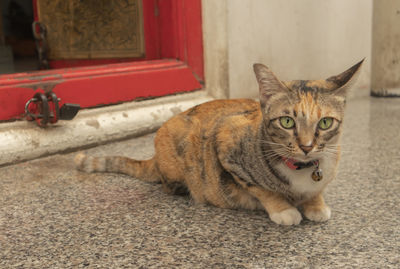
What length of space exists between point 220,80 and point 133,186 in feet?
4.62

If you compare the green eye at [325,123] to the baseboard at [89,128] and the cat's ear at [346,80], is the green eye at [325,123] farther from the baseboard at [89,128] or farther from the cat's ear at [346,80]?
the baseboard at [89,128]

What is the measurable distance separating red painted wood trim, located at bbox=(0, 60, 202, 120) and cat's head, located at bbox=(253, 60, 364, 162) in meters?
1.39

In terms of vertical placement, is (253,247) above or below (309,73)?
below

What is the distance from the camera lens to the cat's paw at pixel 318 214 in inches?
52.8

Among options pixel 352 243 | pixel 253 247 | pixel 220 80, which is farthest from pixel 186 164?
pixel 220 80

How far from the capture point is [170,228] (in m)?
1.33

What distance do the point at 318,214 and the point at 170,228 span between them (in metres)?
0.50

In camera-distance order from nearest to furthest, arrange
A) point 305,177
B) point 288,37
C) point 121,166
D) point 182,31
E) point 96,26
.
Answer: point 305,177 → point 121,166 → point 182,31 → point 96,26 → point 288,37

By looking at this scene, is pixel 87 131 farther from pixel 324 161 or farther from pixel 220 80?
pixel 324 161

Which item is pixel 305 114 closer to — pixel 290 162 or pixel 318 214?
pixel 290 162

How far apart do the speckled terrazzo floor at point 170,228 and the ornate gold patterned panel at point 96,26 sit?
1255 millimetres

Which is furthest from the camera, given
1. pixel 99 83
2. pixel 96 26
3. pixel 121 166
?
pixel 96 26

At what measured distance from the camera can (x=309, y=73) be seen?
353 cm

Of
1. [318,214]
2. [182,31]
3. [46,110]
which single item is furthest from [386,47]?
[46,110]
